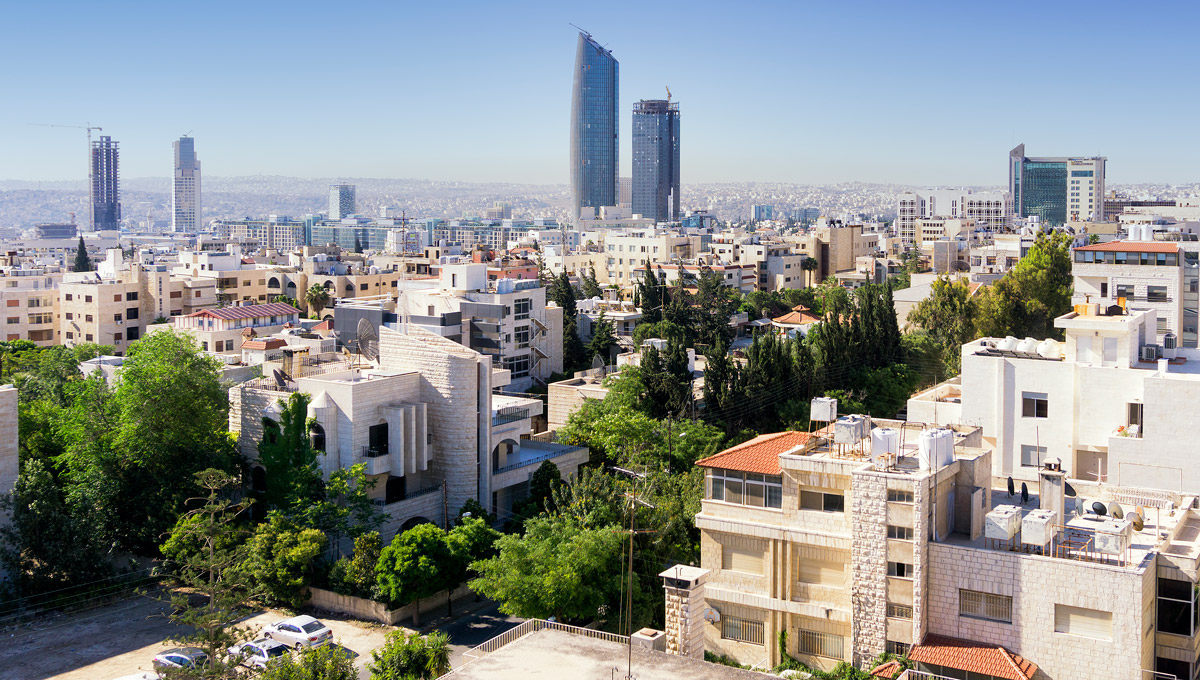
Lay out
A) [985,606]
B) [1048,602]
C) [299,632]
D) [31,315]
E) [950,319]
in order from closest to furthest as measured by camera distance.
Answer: [1048,602], [985,606], [299,632], [950,319], [31,315]

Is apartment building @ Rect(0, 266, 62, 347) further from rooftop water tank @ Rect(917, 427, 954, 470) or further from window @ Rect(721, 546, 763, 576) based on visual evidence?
rooftop water tank @ Rect(917, 427, 954, 470)

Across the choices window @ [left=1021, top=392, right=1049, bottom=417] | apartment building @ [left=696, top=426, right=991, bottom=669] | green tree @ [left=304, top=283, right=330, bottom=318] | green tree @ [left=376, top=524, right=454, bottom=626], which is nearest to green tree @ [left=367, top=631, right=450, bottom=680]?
apartment building @ [left=696, top=426, right=991, bottom=669]

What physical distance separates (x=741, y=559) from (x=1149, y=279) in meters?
25.1

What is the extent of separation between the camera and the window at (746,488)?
18.4 meters

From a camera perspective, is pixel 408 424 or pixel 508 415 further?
pixel 508 415

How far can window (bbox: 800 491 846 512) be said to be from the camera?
17845 mm

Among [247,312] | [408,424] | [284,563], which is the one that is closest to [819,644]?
[284,563]

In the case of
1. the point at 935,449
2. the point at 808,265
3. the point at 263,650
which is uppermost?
the point at 808,265

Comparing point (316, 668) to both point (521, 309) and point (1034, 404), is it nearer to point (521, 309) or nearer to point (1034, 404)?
point (1034, 404)

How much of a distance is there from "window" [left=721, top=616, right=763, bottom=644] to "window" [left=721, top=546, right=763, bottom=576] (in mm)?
779

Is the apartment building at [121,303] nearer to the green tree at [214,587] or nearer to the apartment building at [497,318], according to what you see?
the apartment building at [497,318]

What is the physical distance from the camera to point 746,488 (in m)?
18.7

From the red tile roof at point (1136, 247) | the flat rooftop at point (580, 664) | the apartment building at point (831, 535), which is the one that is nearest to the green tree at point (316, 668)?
the flat rooftop at point (580, 664)

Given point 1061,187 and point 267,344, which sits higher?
point 1061,187
